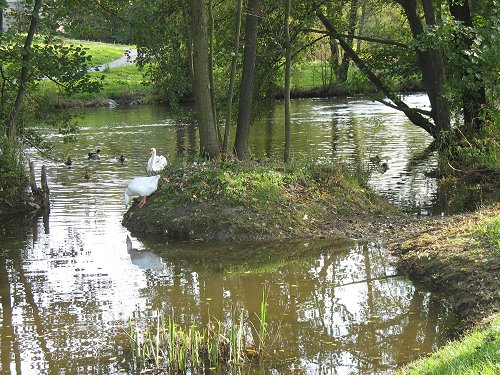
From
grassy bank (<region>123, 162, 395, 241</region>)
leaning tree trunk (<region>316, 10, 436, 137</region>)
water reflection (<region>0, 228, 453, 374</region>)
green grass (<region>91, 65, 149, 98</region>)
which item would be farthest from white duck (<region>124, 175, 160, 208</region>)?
green grass (<region>91, 65, 149, 98</region>)

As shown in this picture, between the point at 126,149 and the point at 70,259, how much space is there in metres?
18.2

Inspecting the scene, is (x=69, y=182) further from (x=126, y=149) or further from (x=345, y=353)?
(x=345, y=353)

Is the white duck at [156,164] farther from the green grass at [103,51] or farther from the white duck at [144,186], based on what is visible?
the green grass at [103,51]

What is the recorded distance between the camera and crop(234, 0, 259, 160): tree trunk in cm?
1891

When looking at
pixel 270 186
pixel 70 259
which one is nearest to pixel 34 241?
pixel 70 259

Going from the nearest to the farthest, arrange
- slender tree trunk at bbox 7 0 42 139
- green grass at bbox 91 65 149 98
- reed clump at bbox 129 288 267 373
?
reed clump at bbox 129 288 267 373, slender tree trunk at bbox 7 0 42 139, green grass at bbox 91 65 149 98

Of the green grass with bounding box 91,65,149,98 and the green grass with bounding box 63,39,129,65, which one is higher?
the green grass with bounding box 63,39,129,65

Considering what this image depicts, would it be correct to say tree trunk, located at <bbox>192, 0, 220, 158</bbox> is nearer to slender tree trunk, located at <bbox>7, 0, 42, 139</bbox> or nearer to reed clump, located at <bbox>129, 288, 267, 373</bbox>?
slender tree trunk, located at <bbox>7, 0, 42, 139</bbox>

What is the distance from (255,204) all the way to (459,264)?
17.4ft

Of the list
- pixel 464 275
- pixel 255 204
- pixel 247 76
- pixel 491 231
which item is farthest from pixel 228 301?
pixel 247 76

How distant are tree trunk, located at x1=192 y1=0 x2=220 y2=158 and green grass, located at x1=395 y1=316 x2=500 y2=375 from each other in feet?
35.2

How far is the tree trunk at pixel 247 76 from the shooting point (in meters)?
18.9

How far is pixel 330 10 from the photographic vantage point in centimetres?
2292

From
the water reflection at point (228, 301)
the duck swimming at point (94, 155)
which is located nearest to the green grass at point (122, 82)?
the duck swimming at point (94, 155)
